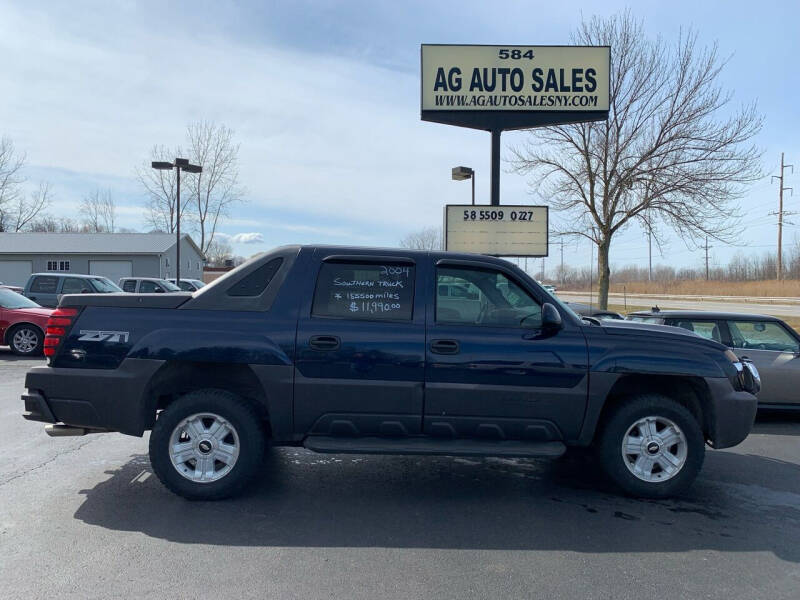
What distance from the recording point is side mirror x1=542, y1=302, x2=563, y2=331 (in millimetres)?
4961

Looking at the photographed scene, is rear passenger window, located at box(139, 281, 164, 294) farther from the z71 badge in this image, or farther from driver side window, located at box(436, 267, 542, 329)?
driver side window, located at box(436, 267, 542, 329)

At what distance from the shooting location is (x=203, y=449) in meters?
4.98

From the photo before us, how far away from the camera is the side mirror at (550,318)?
4.96m

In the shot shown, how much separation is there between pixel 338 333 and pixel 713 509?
10.5ft

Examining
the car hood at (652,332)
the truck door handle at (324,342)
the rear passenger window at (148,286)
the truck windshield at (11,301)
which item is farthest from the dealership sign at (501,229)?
the rear passenger window at (148,286)

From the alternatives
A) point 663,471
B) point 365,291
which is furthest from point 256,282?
point 663,471

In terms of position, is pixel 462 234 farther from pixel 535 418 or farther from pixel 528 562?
pixel 528 562

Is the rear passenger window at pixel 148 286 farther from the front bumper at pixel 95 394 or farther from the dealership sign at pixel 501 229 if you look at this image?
the front bumper at pixel 95 394

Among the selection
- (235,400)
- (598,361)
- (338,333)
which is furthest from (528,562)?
(235,400)

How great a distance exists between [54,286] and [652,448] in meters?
17.7

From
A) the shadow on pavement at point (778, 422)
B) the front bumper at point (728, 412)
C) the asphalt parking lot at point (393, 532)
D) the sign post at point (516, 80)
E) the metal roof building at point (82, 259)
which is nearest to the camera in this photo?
the asphalt parking lot at point (393, 532)

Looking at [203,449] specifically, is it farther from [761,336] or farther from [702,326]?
[761,336]

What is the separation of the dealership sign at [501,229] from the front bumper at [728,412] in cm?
1085

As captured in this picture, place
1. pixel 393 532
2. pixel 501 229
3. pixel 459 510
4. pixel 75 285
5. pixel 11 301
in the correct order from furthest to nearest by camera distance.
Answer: pixel 75 285 < pixel 501 229 < pixel 11 301 < pixel 459 510 < pixel 393 532
